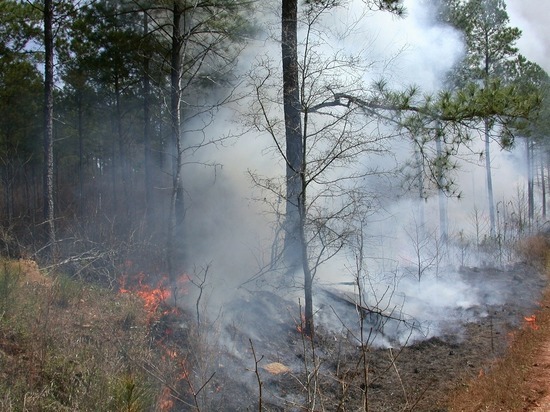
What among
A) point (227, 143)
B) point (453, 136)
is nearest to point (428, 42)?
point (227, 143)

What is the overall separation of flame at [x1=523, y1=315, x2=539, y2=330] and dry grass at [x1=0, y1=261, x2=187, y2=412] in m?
6.25

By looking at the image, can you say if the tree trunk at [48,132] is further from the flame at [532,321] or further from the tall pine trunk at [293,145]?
the flame at [532,321]

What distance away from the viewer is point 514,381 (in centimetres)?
589

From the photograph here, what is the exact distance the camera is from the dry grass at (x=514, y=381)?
541 centimetres

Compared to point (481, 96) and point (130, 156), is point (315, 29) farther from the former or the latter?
point (130, 156)

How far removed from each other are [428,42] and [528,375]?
11.8m

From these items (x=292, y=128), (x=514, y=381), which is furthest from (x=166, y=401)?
(x=292, y=128)

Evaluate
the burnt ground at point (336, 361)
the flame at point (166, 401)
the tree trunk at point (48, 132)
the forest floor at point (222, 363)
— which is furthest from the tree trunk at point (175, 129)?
the flame at point (166, 401)

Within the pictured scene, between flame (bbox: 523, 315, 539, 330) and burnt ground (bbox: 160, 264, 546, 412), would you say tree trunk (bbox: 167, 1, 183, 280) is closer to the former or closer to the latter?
burnt ground (bbox: 160, 264, 546, 412)

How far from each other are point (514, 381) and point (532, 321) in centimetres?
300

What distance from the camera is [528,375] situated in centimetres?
626

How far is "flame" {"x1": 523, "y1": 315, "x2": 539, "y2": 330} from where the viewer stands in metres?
8.09

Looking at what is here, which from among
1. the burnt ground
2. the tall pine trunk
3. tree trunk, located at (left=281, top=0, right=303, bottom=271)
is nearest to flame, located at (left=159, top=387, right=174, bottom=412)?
the burnt ground

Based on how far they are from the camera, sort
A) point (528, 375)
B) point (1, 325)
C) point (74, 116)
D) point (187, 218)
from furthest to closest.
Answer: point (74, 116), point (187, 218), point (528, 375), point (1, 325)
